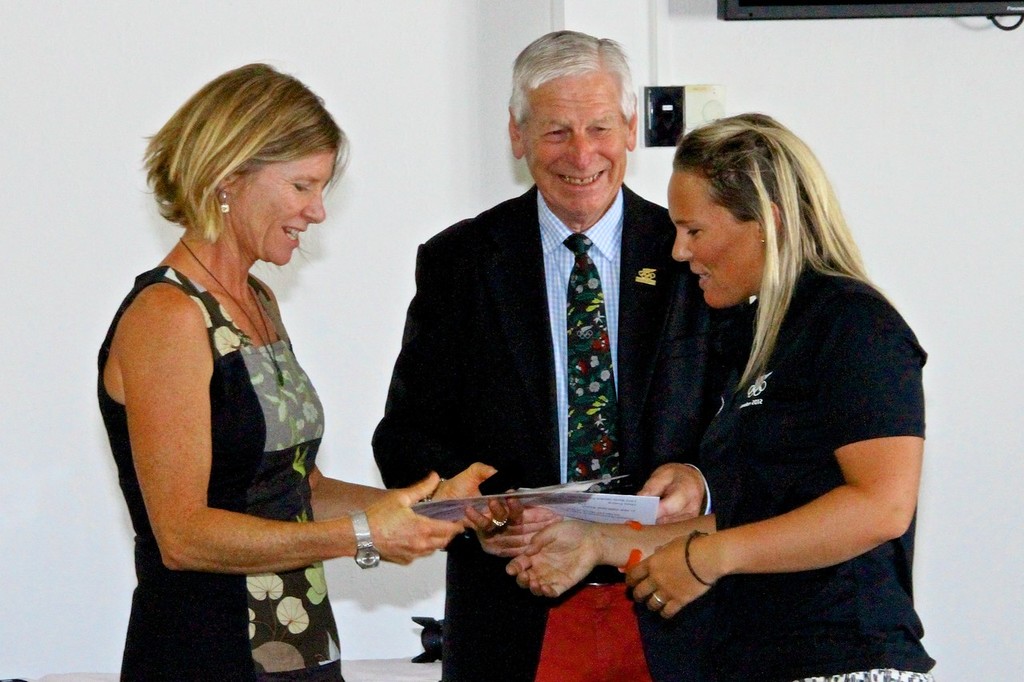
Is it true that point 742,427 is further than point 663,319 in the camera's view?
No

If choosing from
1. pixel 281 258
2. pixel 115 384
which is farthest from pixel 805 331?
pixel 115 384

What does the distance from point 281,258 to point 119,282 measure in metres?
1.76

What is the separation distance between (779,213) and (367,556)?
31.6 inches

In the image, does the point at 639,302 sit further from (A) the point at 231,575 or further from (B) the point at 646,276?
(A) the point at 231,575

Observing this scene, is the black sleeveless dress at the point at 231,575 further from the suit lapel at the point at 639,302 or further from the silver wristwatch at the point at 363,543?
the suit lapel at the point at 639,302

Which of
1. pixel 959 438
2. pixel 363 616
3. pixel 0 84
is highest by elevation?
pixel 0 84

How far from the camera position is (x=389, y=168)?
12.1ft

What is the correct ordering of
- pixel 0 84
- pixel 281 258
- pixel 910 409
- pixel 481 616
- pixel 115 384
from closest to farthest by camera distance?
pixel 910 409, pixel 115 384, pixel 281 258, pixel 481 616, pixel 0 84

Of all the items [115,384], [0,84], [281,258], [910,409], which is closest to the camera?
[910,409]


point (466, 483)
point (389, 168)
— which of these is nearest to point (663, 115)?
point (389, 168)

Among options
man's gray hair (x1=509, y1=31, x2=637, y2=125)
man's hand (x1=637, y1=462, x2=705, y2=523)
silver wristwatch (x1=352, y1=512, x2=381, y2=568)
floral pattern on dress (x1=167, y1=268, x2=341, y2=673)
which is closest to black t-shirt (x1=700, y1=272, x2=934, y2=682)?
man's hand (x1=637, y1=462, x2=705, y2=523)

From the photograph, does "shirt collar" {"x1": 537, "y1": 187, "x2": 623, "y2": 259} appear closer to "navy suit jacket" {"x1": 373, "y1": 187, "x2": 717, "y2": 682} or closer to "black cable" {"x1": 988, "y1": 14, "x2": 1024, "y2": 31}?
"navy suit jacket" {"x1": 373, "y1": 187, "x2": 717, "y2": 682}

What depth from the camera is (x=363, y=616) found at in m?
3.71

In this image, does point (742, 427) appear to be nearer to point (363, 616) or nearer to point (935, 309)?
point (935, 309)
